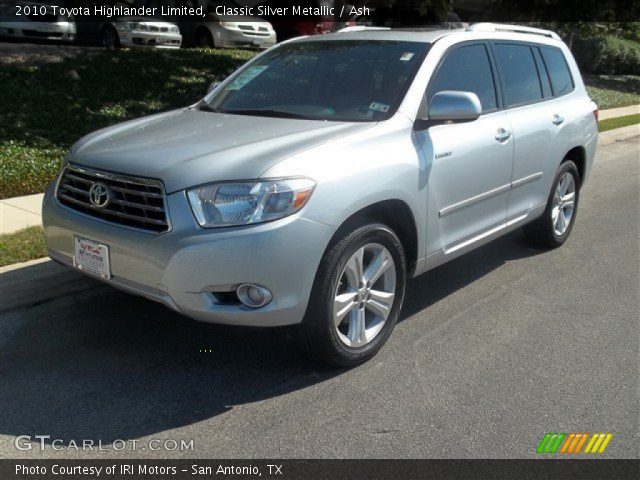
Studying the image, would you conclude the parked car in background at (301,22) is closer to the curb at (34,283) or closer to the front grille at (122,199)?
the curb at (34,283)

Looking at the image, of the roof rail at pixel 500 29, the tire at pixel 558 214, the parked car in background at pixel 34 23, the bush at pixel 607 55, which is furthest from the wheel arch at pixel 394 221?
the bush at pixel 607 55

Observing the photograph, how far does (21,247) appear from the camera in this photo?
18.7 ft

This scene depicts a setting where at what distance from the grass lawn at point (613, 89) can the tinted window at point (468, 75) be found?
47.7ft

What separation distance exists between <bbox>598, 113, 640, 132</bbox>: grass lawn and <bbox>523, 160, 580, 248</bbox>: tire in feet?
27.0

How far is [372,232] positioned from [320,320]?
59 cm

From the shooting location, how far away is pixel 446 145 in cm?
466

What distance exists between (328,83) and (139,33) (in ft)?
39.8

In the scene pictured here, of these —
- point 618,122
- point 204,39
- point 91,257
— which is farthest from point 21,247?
point 618,122

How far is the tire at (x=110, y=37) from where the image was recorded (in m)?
16.1

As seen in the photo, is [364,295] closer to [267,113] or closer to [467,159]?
[467,159]

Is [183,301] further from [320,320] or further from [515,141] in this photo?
[515,141]

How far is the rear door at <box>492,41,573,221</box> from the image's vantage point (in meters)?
5.51
